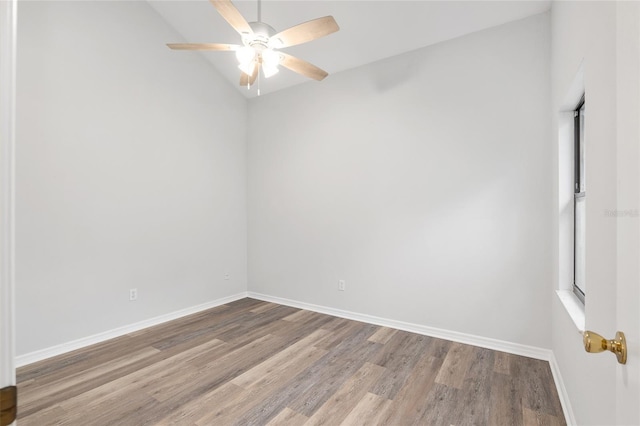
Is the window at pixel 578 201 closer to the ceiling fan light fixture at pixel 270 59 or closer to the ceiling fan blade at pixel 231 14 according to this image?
the ceiling fan light fixture at pixel 270 59

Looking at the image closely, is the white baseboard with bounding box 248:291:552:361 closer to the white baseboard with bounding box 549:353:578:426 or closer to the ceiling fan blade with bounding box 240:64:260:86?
the white baseboard with bounding box 549:353:578:426

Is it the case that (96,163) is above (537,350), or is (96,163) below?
above

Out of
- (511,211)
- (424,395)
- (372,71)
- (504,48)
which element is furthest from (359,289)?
(504,48)

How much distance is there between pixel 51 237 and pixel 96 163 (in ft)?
2.56

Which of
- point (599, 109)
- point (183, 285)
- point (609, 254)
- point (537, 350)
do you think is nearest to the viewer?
point (609, 254)

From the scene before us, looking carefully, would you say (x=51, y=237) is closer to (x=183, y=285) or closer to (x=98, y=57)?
(x=183, y=285)

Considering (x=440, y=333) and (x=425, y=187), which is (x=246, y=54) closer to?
(x=425, y=187)

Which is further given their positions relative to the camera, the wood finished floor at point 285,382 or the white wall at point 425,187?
the white wall at point 425,187

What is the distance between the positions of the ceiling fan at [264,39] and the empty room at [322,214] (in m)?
0.02

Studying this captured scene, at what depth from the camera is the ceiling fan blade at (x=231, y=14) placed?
1852mm

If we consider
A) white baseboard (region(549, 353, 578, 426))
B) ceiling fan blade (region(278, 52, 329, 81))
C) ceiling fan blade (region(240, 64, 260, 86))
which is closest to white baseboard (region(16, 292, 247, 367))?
ceiling fan blade (region(240, 64, 260, 86))

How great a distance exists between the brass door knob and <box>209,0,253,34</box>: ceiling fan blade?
219 cm

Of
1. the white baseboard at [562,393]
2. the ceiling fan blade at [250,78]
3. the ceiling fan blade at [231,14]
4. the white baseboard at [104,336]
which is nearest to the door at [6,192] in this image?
the ceiling fan blade at [231,14]

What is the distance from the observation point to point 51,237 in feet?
9.04
